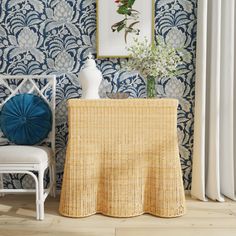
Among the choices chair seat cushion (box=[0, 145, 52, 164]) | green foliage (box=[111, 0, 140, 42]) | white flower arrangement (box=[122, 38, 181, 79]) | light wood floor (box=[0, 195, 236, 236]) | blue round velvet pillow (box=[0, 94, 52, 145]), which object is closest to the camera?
light wood floor (box=[0, 195, 236, 236])

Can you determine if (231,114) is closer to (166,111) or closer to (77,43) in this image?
(166,111)

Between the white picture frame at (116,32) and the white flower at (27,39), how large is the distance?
531 mm

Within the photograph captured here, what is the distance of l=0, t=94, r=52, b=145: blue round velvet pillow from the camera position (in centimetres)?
253

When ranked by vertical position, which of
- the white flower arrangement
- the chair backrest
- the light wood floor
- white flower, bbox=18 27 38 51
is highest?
white flower, bbox=18 27 38 51

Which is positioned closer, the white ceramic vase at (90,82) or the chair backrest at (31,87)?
the white ceramic vase at (90,82)

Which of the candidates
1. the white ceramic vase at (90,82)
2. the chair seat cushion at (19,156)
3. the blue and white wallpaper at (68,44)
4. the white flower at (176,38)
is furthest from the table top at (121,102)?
the white flower at (176,38)

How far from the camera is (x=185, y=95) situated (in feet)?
9.15

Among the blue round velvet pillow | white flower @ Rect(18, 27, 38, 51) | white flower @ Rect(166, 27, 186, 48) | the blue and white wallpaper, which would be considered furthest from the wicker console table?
white flower @ Rect(18, 27, 38, 51)

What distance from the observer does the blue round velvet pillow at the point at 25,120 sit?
8.30ft

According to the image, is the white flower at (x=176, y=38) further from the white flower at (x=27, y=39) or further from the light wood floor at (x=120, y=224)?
the light wood floor at (x=120, y=224)

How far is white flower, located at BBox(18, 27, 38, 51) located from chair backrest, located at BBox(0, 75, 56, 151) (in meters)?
0.28

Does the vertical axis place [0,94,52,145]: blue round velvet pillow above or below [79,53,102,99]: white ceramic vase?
below

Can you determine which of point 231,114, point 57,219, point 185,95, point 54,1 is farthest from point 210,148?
point 54,1

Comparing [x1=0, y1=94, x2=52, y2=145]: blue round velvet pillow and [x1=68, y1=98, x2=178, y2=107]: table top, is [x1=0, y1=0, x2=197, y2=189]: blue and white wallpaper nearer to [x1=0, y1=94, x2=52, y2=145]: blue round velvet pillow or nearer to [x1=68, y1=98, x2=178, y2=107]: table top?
[x1=0, y1=94, x2=52, y2=145]: blue round velvet pillow
